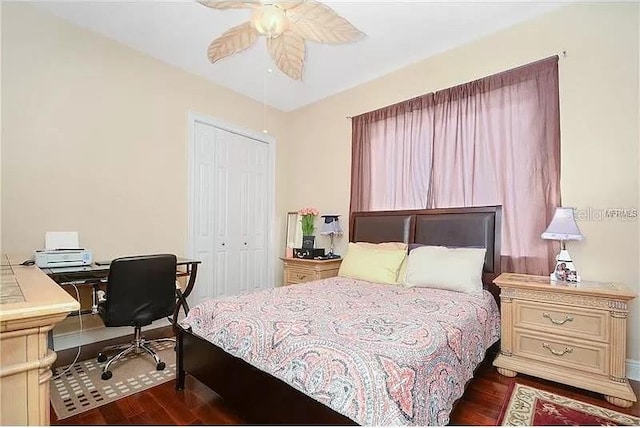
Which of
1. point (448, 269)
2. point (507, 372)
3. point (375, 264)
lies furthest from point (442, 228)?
point (507, 372)

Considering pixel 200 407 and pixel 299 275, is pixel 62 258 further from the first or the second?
pixel 299 275

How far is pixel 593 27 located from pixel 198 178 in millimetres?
4050

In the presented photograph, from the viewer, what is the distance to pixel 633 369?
2324 mm

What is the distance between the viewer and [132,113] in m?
3.31

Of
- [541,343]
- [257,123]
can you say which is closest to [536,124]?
[541,343]

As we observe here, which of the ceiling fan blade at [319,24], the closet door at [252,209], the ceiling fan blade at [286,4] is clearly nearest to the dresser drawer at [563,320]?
the ceiling fan blade at [319,24]

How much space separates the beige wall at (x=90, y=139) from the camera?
8.66ft

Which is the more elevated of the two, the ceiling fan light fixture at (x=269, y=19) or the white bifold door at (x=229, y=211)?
the ceiling fan light fixture at (x=269, y=19)

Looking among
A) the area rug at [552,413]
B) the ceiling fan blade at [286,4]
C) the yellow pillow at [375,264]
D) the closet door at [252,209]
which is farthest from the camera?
the closet door at [252,209]

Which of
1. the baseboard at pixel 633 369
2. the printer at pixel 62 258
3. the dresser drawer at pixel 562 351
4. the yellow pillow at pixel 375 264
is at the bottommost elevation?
the baseboard at pixel 633 369

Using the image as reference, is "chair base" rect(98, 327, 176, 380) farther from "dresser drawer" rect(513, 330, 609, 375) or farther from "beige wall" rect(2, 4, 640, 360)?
"dresser drawer" rect(513, 330, 609, 375)

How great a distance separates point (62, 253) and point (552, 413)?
3.64m

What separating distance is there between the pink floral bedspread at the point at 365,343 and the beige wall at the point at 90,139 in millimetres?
1708

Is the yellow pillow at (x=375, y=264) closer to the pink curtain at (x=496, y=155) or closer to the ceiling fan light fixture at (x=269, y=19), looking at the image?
the pink curtain at (x=496, y=155)
